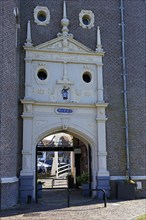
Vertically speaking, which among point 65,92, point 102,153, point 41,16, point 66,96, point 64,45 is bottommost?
point 102,153

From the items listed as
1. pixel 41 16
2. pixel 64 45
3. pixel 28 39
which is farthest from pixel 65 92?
pixel 41 16

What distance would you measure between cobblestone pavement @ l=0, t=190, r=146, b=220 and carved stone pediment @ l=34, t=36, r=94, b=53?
7.84 metres

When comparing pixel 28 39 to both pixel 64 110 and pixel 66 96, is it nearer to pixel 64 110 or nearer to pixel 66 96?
pixel 66 96

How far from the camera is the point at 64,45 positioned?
58.2 feet

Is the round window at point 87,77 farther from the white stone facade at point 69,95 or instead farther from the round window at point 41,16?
the round window at point 41,16

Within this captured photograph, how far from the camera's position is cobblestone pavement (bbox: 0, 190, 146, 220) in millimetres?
11620

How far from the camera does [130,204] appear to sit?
1490cm

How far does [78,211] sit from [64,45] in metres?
8.88

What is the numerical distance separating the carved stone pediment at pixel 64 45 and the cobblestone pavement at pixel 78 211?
7.84 m

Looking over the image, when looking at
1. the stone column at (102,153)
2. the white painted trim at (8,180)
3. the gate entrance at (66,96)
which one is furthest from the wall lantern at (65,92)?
the white painted trim at (8,180)

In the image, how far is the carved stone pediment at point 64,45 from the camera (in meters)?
17.5

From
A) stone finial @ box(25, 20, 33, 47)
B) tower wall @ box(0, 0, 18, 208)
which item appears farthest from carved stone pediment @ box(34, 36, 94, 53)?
tower wall @ box(0, 0, 18, 208)

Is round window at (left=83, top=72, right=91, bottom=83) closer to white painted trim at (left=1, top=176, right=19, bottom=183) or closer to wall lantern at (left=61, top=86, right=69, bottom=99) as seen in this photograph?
wall lantern at (left=61, top=86, right=69, bottom=99)

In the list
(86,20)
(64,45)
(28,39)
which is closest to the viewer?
(28,39)
